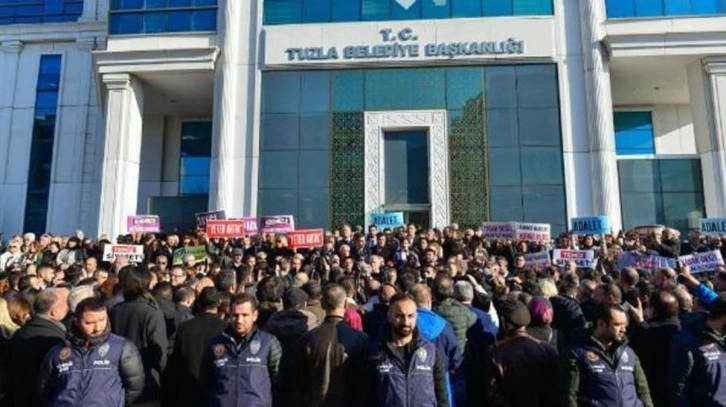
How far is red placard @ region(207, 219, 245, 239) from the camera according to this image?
14680 mm

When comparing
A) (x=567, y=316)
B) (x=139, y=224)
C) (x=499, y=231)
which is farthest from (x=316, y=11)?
(x=567, y=316)

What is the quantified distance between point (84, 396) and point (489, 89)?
19108 mm

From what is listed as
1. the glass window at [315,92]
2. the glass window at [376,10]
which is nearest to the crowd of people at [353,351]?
the glass window at [315,92]

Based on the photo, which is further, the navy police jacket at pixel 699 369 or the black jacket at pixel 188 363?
the black jacket at pixel 188 363

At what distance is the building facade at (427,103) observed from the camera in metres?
20.1

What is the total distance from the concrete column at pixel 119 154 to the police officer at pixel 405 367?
19.9 meters

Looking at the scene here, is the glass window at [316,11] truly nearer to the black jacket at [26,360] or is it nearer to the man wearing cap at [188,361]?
the man wearing cap at [188,361]

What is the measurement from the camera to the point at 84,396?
140 inches

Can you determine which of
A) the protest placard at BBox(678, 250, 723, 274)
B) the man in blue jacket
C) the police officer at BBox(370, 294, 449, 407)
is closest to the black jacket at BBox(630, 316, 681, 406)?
the man in blue jacket

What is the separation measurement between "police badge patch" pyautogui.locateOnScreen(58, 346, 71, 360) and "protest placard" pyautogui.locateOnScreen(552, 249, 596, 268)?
9.22 m

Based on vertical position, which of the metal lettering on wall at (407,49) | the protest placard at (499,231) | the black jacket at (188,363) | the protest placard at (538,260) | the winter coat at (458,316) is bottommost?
the black jacket at (188,363)

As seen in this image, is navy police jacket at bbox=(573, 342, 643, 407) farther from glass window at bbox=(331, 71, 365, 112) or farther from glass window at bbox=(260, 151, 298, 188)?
glass window at bbox=(331, 71, 365, 112)

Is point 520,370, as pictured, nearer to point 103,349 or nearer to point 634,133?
point 103,349

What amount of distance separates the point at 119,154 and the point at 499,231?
1558cm
